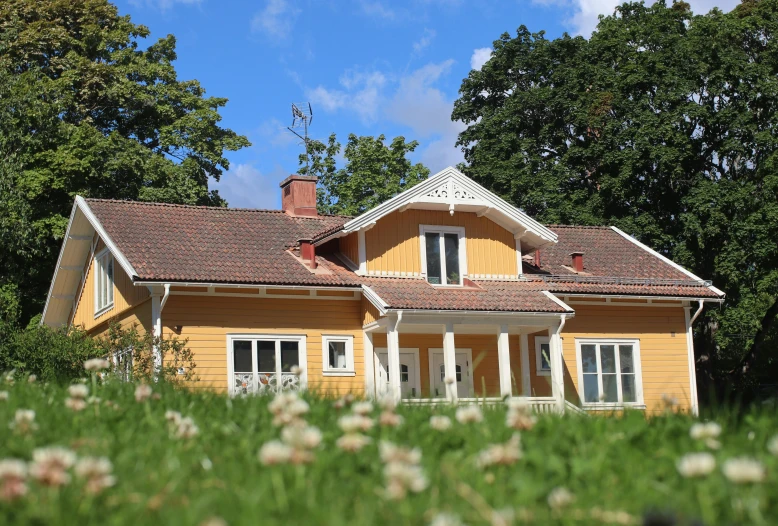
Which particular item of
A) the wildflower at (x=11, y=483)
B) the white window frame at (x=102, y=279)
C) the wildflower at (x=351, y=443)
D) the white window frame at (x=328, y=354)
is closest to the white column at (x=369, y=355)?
the white window frame at (x=328, y=354)

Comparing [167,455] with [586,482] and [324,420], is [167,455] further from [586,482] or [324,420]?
[586,482]

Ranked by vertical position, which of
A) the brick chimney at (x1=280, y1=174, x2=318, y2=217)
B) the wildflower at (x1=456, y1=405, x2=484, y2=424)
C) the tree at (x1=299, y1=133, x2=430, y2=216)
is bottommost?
the wildflower at (x1=456, y1=405, x2=484, y2=424)

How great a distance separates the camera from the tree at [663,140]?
108 feet

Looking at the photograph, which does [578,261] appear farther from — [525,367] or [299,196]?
[299,196]

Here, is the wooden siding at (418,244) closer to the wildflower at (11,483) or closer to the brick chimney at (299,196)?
the brick chimney at (299,196)

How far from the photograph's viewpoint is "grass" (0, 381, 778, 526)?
4.52 meters

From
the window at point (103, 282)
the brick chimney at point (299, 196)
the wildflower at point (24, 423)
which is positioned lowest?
the wildflower at point (24, 423)

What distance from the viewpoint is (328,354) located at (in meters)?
23.2

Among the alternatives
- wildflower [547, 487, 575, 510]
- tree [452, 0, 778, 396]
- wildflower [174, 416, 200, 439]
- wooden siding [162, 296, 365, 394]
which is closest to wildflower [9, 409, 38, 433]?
wildflower [174, 416, 200, 439]

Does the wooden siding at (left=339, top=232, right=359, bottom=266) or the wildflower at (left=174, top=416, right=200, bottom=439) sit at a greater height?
the wooden siding at (left=339, top=232, right=359, bottom=266)

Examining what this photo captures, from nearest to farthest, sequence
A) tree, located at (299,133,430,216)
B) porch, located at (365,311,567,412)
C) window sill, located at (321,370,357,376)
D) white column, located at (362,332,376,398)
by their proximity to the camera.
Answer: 1. porch, located at (365,311,567,412)
2. window sill, located at (321,370,357,376)
3. white column, located at (362,332,376,398)
4. tree, located at (299,133,430,216)

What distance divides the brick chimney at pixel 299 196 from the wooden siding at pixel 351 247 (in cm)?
276

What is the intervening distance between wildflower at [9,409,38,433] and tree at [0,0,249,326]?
25595 millimetres

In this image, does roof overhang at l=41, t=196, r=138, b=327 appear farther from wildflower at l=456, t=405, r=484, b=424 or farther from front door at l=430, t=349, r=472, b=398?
wildflower at l=456, t=405, r=484, b=424
